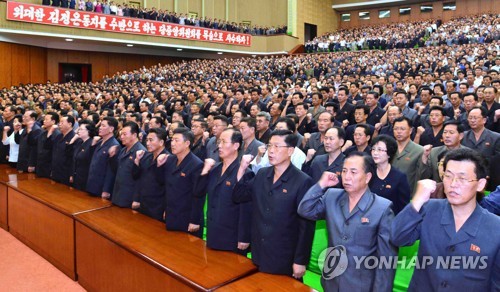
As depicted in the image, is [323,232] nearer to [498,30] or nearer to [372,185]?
[372,185]

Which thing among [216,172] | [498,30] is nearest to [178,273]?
[216,172]

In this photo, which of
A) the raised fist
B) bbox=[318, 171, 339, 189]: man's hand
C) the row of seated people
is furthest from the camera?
the row of seated people

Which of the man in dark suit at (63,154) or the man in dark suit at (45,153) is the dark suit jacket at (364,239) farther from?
the man in dark suit at (45,153)

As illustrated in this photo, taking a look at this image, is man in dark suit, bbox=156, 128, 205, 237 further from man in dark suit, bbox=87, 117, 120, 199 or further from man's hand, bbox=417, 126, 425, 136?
man's hand, bbox=417, 126, 425, 136

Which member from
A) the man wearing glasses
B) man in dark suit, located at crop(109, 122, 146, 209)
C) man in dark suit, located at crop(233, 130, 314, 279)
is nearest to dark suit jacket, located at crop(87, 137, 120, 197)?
man in dark suit, located at crop(109, 122, 146, 209)

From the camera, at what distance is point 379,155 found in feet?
9.49

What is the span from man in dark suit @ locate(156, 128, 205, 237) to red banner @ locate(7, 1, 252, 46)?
13018mm

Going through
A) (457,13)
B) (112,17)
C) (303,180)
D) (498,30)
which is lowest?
(303,180)

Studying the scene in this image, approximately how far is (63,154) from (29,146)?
89 centimetres

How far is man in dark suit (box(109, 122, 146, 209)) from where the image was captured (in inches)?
142

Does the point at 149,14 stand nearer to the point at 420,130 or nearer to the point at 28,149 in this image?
the point at 28,149

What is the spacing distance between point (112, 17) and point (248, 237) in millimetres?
15272

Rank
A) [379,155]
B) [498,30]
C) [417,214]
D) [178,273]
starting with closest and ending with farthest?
1. [417,214]
2. [178,273]
3. [379,155]
4. [498,30]

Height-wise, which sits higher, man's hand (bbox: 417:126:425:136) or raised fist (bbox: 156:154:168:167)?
man's hand (bbox: 417:126:425:136)
